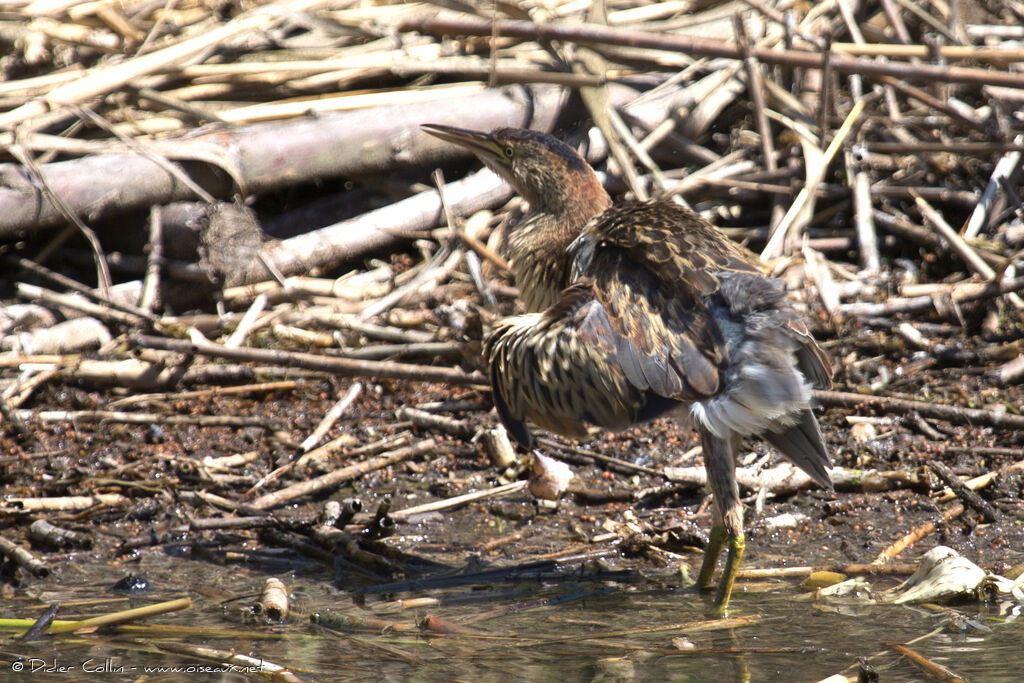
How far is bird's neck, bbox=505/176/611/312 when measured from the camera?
5262 mm

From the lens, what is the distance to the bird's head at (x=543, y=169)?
5395mm

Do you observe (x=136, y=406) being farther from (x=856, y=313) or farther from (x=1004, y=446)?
(x=1004, y=446)

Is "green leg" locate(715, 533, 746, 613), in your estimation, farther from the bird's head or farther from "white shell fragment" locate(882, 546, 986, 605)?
the bird's head

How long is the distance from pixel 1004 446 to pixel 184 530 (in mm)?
3784

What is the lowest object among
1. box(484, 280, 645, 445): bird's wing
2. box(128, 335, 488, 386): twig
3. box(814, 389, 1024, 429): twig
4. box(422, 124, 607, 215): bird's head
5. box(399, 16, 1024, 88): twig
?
box(814, 389, 1024, 429): twig

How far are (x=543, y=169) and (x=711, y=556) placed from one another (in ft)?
6.63

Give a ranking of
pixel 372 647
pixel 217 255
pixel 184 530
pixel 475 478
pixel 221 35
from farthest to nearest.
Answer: pixel 221 35 → pixel 217 255 → pixel 475 478 → pixel 184 530 → pixel 372 647

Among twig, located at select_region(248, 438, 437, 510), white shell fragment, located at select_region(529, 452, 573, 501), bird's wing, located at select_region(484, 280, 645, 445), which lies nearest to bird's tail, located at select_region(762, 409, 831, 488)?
bird's wing, located at select_region(484, 280, 645, 445)

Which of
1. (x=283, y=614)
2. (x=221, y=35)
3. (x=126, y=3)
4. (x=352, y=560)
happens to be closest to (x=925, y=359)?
(x=352, y=560)

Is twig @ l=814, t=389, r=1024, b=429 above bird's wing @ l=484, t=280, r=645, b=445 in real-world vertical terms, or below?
below

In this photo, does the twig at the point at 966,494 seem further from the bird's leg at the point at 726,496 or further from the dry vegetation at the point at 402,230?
the bird's leg at the point at 726,496

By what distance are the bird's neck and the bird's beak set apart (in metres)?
0.43

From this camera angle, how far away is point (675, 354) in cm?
415

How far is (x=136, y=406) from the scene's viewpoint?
605 cm
